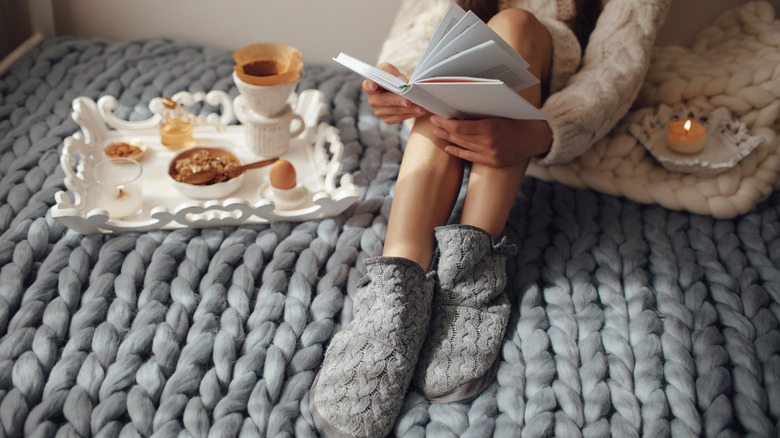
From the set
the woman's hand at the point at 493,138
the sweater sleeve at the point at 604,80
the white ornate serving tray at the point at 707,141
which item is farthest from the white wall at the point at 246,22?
the woman's hand at the point at 493,138

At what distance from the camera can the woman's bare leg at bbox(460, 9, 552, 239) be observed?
951 millimetres

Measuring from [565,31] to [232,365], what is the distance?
80 centimetres

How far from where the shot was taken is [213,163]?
111cm

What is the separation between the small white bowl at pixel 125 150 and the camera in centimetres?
116

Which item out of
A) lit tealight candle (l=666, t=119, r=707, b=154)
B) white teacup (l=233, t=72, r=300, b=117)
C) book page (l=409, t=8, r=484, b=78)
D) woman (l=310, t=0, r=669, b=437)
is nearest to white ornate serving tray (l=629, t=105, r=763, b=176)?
lit tealight candle (l=666, t=119, r=707, b=154)

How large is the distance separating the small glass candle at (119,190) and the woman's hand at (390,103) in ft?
1.40

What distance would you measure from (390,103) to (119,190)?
480mm

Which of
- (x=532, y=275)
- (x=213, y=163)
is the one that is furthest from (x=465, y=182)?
(x=213, y=163)

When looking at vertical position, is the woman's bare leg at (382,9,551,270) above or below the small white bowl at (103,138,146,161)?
above

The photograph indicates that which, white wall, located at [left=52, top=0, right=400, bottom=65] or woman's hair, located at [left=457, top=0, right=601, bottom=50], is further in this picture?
white wall, located at [left=52, top=0, right=400, bottom=65]

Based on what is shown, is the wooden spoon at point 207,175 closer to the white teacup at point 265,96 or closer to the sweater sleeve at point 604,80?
the white teacup at point 265,96

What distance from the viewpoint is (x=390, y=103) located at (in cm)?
96

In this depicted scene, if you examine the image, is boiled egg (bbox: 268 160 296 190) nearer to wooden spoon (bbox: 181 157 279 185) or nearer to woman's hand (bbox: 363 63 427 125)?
wooden spoon (bbox: 181 157 279 185)

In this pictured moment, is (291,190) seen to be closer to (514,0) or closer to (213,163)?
(213,163)
